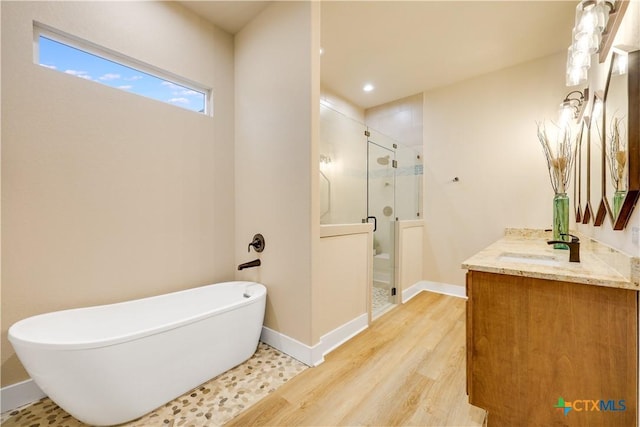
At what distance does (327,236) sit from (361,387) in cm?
108

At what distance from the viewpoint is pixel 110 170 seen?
1.86 meters

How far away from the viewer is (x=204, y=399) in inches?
60.6

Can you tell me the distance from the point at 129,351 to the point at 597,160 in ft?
9.89

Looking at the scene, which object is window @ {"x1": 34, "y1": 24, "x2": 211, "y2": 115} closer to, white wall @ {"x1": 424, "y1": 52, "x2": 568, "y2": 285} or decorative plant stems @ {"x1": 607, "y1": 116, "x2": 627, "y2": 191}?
decorative plant stems @ {"x1": 607, "y1": 116, "x2": 627, "y2": 191}

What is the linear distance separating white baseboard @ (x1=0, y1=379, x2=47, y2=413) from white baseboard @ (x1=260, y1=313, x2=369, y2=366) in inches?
56.4

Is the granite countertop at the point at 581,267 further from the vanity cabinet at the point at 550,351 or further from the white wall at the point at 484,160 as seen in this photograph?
the white wall at the point at 484,160

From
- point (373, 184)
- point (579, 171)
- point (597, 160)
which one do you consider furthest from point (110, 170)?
point (579, 171)

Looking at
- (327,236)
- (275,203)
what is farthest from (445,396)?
(275,203)

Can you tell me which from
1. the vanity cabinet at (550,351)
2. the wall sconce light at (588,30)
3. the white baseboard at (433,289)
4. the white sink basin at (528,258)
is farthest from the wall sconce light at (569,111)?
the white baseboard at (433,289)

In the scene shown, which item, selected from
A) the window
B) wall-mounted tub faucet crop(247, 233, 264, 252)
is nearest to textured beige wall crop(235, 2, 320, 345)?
wall-mounted tub faucet crop(247, 233, 264, 252)

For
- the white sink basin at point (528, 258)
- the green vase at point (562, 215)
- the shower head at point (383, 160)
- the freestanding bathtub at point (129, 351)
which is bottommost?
the freestanding bathtub at point (129, 351)

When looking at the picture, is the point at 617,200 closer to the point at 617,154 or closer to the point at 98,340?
the point at 617,154

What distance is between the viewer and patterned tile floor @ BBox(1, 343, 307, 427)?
4.51ft

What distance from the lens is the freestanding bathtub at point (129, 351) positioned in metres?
1.21
